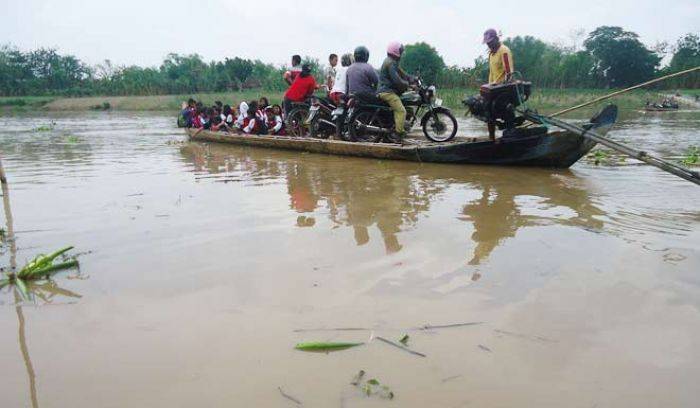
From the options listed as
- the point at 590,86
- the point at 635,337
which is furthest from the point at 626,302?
the point at 590,86

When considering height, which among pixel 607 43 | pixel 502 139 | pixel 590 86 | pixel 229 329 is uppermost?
pixel 607 43

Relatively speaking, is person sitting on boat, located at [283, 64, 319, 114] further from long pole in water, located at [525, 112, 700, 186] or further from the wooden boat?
the wooden boat

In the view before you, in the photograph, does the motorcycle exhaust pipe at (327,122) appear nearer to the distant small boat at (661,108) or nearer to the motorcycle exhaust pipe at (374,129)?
the motorcycle exhaust pipe at (374,129)

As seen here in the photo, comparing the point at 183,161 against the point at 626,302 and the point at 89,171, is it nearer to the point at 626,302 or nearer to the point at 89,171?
the point at 89,171

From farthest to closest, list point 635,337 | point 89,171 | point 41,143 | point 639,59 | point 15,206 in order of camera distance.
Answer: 1. point 639,59
2. point 41,143
3. point 89,171
4. point 15,206
5. point 635,337

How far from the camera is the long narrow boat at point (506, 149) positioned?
5.68m

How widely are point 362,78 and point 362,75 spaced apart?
0.14 ft

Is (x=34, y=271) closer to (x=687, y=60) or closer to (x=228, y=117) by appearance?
(x=228, y=117)

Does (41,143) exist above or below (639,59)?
below

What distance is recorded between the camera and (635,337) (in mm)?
2045

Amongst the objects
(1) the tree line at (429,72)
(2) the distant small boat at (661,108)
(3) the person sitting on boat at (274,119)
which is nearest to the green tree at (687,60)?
(1) the tree line at (429,72)

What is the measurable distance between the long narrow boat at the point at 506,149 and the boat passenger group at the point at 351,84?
0.28 metres

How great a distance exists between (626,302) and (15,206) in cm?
517

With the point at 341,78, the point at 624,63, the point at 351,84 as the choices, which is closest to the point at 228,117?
the point at 341,78
